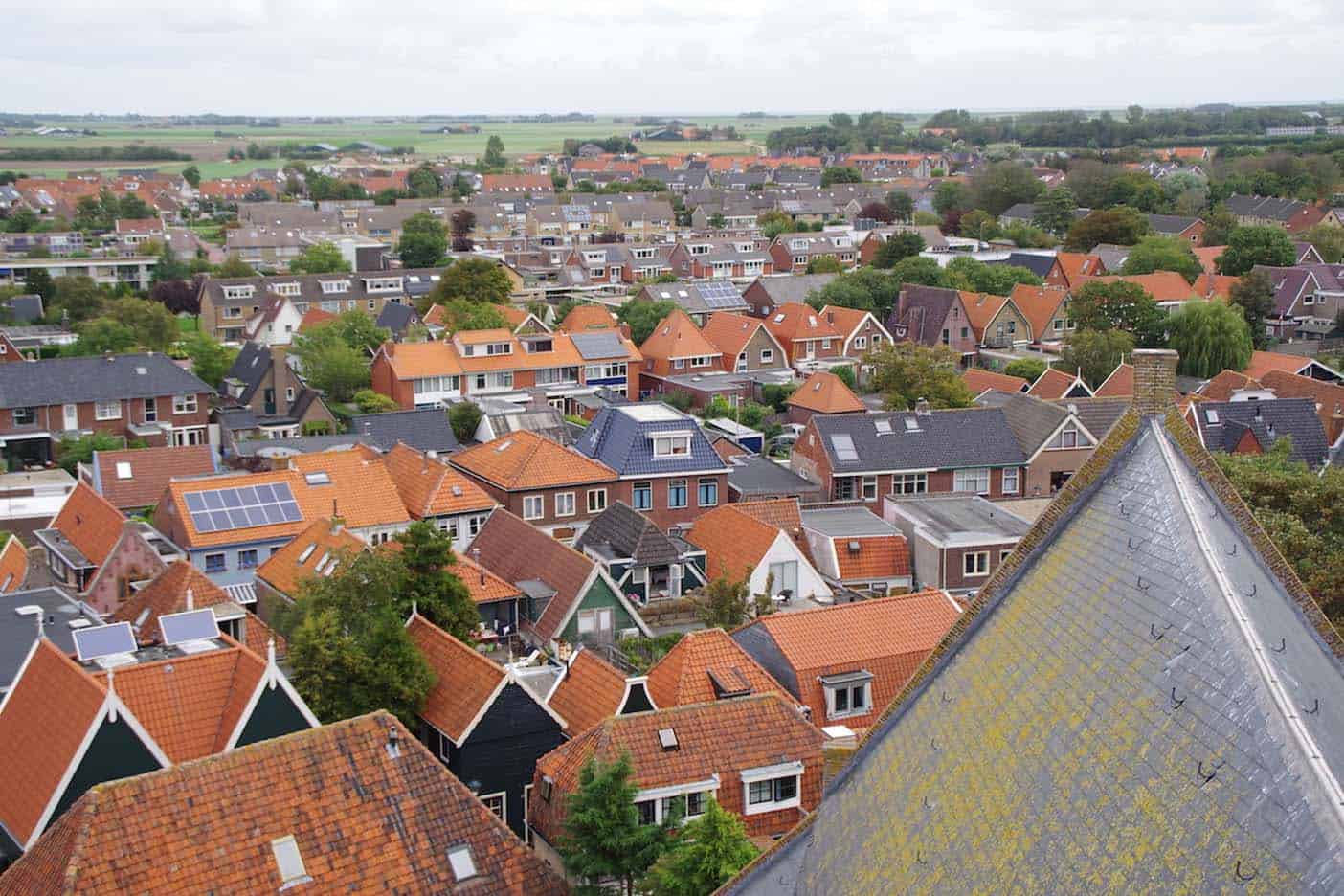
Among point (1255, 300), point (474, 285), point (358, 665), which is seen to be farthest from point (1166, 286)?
point (358, 665)

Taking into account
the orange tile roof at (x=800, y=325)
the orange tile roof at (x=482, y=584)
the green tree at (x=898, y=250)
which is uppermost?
the green tree at (x=898, y=250)

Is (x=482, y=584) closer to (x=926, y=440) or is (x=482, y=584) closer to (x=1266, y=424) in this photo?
(x=926, y=440)

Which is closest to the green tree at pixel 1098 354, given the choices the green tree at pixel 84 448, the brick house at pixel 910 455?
the brick house at pixel 910 455

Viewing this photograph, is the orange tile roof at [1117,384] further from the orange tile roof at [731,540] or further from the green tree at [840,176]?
the green tree at [840,176]

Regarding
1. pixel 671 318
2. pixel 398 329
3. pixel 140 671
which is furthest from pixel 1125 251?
pixel 140 671

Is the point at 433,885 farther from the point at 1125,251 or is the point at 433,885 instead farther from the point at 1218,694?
the point at 1125,251

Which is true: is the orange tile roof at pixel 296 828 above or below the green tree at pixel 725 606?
above

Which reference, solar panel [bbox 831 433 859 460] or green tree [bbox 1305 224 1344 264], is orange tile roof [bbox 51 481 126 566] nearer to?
solar panel [bbox 831 433 859 460]

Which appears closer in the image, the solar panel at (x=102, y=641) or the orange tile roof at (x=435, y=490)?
the solar panel at (x=102, y=641)
